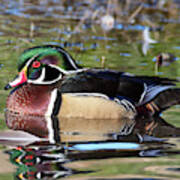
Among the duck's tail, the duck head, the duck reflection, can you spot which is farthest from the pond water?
the duck head

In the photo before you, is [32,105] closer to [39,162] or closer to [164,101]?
[164,101]

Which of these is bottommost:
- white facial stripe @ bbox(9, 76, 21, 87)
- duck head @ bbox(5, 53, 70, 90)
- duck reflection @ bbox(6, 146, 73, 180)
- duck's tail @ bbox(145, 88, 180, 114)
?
duck reflection @ bbox(6, 146, 73, 180)

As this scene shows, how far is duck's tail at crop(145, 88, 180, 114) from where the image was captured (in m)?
7.48

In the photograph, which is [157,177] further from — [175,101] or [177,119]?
[175,101]

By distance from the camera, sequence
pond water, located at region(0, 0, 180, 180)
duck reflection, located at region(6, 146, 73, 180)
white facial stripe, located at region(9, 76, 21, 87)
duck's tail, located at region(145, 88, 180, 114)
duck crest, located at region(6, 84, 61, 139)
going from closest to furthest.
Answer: duck reflection, located at region(6, 146, 73, 180) < pond water, located at region(0, 0, 180, 180) < duck crest, located at region(6, 84, 61, 139) < white facial stripe, located at region(9, 76, 21, 87) < duck's tail, located at region(145, 88, 180, 114)

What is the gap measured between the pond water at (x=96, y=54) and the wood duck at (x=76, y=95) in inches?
10.6

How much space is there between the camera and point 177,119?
7.01 meters

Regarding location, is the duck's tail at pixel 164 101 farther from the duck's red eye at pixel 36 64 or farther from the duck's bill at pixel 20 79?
the duck's bill at pixel 20 79

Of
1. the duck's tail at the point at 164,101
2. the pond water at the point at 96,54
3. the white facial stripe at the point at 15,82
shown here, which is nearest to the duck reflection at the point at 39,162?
the pond water at the point at 96,54

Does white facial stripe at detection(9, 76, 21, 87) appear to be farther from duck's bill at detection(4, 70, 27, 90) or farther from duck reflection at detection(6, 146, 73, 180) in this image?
duck reflection at detection(6, 146, 73, 180)

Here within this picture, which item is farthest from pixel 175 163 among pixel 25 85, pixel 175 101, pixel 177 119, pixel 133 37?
pixel 133 37

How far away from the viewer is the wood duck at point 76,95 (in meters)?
7.10

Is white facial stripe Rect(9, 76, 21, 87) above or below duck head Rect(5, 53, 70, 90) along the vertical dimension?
below

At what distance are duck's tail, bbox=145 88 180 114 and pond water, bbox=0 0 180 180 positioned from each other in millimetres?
101
